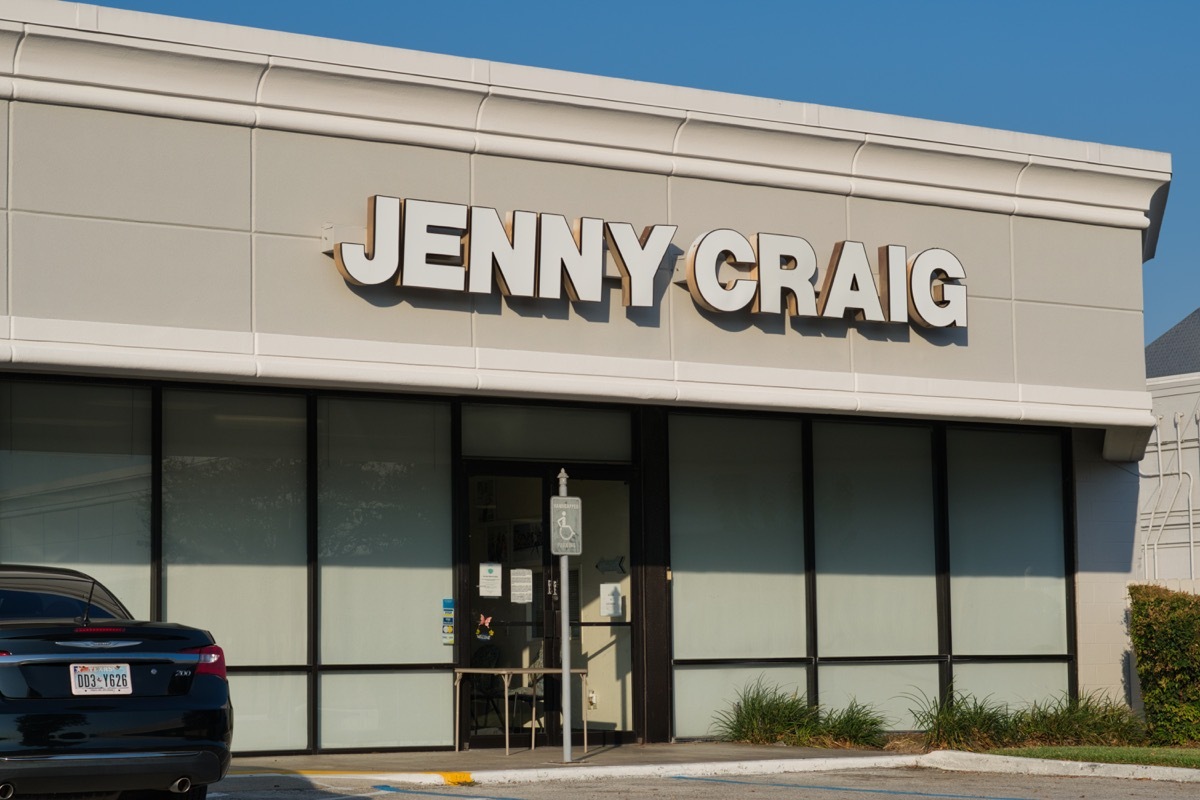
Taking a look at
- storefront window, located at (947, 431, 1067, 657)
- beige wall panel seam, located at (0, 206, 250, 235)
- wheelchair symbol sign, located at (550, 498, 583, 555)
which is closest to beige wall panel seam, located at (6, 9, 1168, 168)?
beige wall panel seam, located at (0, 206, 250, 235)

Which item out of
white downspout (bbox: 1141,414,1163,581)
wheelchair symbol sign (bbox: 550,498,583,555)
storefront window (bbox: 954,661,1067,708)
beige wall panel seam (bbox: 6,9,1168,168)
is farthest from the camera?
white downspout (bbox: 1141,414,1163,581)

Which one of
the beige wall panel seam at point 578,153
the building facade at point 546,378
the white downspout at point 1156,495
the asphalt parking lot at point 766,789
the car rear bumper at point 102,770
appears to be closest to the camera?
the car rear bumper at point 102,770

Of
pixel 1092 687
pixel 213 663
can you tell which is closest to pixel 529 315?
pixel 213 663

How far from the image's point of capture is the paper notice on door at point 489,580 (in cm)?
1562

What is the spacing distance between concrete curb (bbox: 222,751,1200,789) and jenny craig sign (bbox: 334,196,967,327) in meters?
4.31

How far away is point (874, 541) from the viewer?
1750 centimetres

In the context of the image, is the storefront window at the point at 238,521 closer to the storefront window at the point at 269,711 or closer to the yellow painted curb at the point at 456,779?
the storefront window at the point at 269,711

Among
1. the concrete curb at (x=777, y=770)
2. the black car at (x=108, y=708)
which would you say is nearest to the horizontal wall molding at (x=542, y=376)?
the concrete curb at (x=777, y=770)

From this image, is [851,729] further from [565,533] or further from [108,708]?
[108,708]

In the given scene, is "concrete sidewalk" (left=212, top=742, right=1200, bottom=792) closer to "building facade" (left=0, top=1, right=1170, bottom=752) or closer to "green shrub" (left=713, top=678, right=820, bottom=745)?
"green shrub" (left=713, top=678, right=820, bottom=745)

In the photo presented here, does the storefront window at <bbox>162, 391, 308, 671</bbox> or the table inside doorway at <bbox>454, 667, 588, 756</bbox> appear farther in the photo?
the table inside doorway at <bbox>454, 667, 588, 756</bbox>

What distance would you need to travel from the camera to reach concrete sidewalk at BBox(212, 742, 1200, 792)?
12547 mm

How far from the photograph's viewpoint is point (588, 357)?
15.0m

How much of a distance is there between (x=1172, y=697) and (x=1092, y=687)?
1082mm
